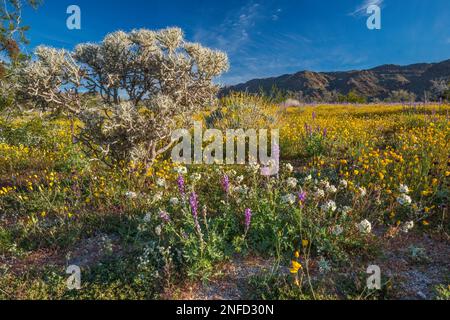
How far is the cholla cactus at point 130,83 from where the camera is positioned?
16.8 feet

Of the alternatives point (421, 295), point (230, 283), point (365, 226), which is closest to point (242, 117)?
point (365, 226)

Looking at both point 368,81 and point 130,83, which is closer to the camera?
A: point 130,83

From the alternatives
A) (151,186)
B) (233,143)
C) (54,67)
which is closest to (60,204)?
(151,186)

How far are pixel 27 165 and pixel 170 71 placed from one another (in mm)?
4710

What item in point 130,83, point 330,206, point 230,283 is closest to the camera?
point 230,283

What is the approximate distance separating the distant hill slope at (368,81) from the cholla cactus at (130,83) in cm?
8661

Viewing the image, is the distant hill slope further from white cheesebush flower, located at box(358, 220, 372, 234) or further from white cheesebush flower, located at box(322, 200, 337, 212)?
white cheesebush flower, located at box(358, 220, 372, 234)

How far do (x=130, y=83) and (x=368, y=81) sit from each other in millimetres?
121137

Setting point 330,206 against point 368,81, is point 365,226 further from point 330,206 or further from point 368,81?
point 368,81

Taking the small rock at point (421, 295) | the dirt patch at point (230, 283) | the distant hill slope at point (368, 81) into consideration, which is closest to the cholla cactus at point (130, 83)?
the dirt patch at point (230, 283)

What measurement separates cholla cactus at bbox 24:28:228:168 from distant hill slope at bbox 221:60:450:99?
86610 mm

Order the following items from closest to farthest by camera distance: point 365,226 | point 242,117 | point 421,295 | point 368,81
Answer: point 421,295 → point 365,226 → point 242,117 → point 368,81

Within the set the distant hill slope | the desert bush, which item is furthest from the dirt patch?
the distant hill slope

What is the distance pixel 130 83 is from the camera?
588 cm
